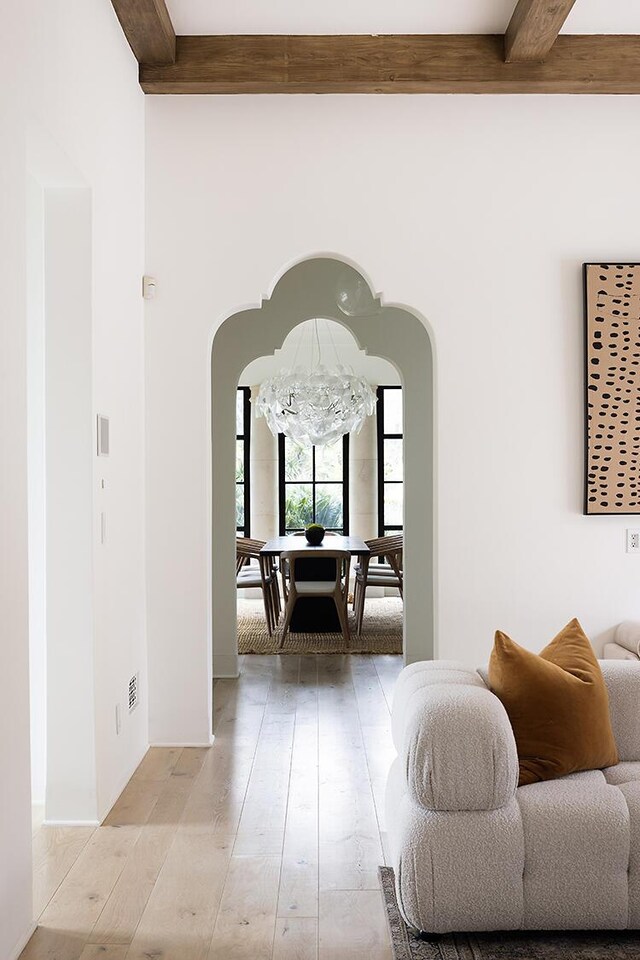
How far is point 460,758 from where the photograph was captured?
7.77ft

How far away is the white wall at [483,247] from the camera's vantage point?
166 inches

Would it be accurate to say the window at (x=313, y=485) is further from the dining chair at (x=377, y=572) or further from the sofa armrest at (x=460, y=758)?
the sofa armrest at (x=460, y=758)

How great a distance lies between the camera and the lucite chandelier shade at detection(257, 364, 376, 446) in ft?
26.4

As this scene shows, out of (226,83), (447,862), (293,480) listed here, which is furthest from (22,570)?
(293,480)

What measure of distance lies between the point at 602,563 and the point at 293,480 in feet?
22.3

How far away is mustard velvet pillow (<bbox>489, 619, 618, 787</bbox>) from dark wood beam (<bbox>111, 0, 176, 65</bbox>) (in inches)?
112

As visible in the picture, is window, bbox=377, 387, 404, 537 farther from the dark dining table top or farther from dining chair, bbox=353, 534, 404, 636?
dining chair, bbox=353, 534, 404, 636

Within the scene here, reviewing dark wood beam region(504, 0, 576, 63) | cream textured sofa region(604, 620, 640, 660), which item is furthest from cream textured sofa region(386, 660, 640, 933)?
dark wood beam region(504, 0, 576, 63)

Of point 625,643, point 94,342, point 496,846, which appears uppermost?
point 94,342

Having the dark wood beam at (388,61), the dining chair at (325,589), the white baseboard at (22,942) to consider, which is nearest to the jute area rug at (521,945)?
the white baseboard at (22,942)

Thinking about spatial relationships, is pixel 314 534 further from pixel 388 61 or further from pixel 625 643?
pixel 388 61

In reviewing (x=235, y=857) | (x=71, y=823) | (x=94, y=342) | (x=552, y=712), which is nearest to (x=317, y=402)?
(x=94, y=342)

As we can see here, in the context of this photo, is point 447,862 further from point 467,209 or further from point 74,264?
point 467,209

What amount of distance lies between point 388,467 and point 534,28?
721 cm
